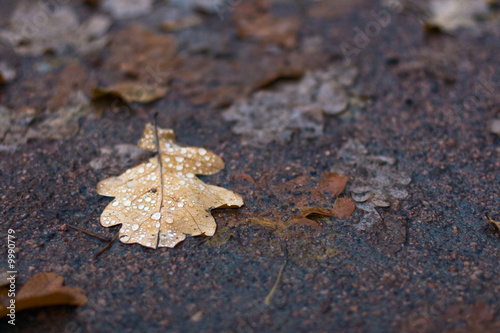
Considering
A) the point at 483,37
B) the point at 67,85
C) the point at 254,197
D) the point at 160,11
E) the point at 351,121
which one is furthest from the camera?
the point at 160,11

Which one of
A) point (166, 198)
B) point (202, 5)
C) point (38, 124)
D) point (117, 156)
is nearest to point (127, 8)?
point (202, 5)

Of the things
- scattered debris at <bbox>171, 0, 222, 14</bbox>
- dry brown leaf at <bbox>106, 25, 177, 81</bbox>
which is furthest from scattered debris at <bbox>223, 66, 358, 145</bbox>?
scattered debris at <bbox>171, 0, 222, 14</bbox>

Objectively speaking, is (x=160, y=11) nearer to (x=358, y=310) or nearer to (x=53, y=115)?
(x=53, y=115)

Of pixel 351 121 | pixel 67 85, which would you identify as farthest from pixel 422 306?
pixel 67 85

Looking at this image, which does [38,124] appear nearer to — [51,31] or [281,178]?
[51,31]

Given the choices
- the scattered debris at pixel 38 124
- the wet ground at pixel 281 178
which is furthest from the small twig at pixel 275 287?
the scattered debris at pixel 38 124
